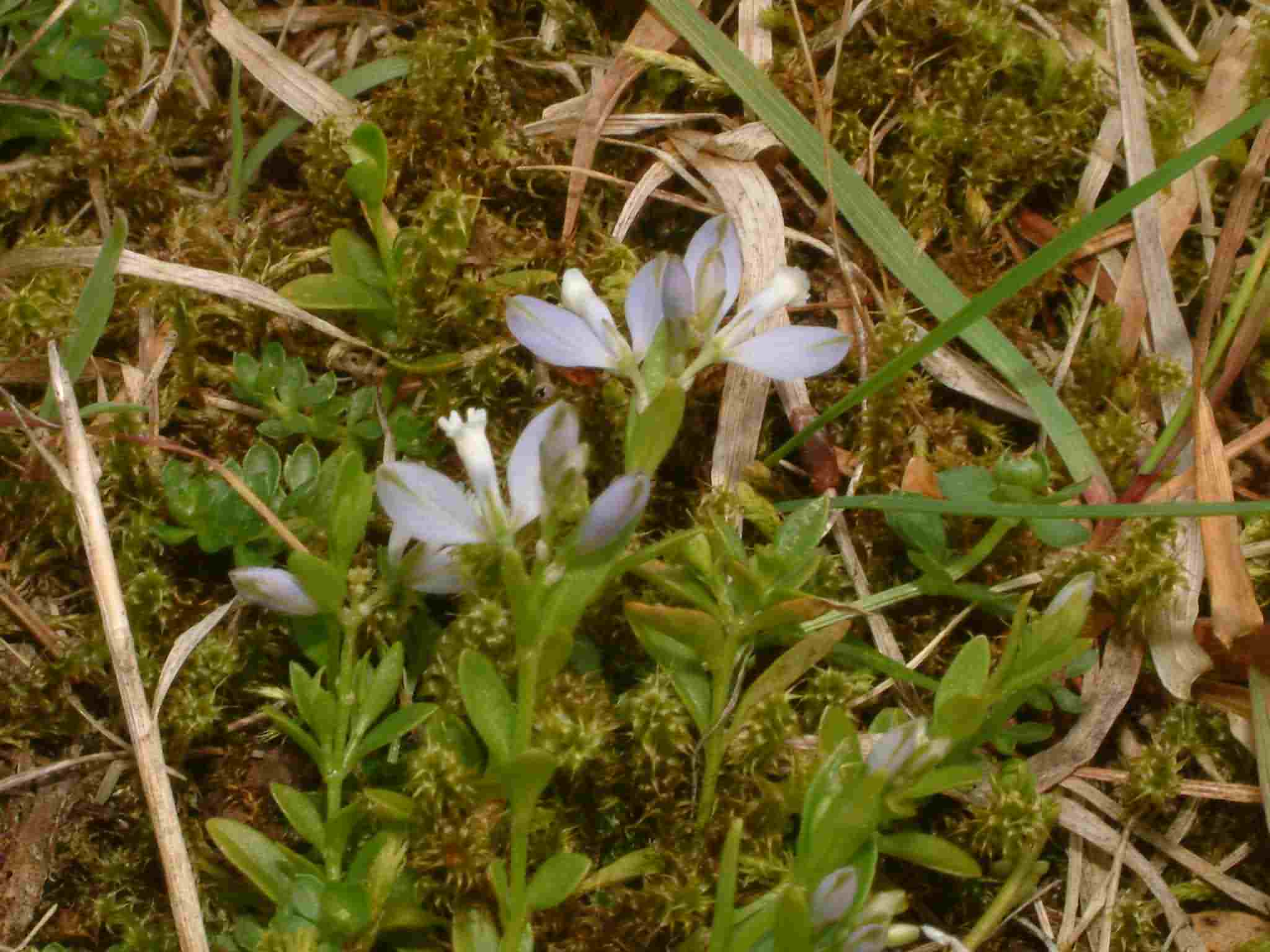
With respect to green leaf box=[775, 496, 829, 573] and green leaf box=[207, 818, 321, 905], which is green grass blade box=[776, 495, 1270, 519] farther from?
green leaf box=[207, 818, 321, 905]

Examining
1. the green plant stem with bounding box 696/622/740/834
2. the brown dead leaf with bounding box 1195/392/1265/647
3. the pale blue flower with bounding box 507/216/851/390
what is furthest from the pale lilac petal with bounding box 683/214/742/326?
the brown dead leaf with bounding box 1195/392/1265/647

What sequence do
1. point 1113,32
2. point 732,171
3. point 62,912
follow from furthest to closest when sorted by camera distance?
point 1113,32 < point 732,171 < point 62,912

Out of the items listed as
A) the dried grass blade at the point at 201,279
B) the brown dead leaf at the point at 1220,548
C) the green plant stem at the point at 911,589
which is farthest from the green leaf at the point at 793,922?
the dried grass blade at the point at 201,279

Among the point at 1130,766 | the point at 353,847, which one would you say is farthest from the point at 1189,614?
the point at 353,847

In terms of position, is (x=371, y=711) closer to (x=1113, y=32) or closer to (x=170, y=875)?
(x=170, y=875)

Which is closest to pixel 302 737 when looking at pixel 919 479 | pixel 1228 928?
pixel 919 479

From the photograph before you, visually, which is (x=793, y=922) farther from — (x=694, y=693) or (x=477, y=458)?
(x=477, y=458)

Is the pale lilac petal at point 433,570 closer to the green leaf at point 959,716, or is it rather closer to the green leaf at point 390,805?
the green leaf at point 390,805
